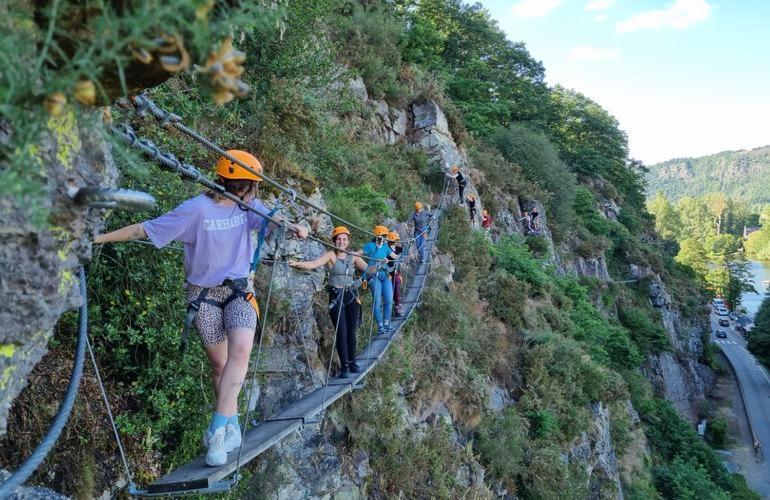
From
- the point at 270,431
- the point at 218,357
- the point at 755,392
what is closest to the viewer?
the point at 218,357

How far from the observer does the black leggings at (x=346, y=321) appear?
5.71m

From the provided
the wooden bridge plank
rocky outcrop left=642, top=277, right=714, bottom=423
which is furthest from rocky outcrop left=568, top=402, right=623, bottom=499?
rocky outcrop left=642, top=277, right=714, bottom=423

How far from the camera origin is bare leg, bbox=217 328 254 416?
126 inches

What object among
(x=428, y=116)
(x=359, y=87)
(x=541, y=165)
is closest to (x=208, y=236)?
(x=359, y=87)

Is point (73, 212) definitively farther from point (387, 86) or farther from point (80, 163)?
point (387, 86)

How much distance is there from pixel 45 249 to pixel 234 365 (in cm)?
170

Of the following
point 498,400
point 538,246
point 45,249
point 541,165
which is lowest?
point 498,400

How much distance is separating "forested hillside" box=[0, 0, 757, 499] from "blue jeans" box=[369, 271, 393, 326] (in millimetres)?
629

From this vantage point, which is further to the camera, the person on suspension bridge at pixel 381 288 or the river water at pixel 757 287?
the river water at pixel 757 287

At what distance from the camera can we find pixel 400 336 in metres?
8.00

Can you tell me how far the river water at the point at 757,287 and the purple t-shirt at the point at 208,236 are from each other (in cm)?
7473

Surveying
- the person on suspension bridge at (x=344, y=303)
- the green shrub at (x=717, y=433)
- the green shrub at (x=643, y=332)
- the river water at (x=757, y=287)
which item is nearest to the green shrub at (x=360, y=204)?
the person on suspension bridge at (x=344, y=303)

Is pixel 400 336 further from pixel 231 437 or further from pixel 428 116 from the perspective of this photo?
pixel 428 116

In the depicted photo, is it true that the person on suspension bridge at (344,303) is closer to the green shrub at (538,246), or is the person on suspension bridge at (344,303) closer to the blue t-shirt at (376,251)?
the blue t-shirt at (376,251)
